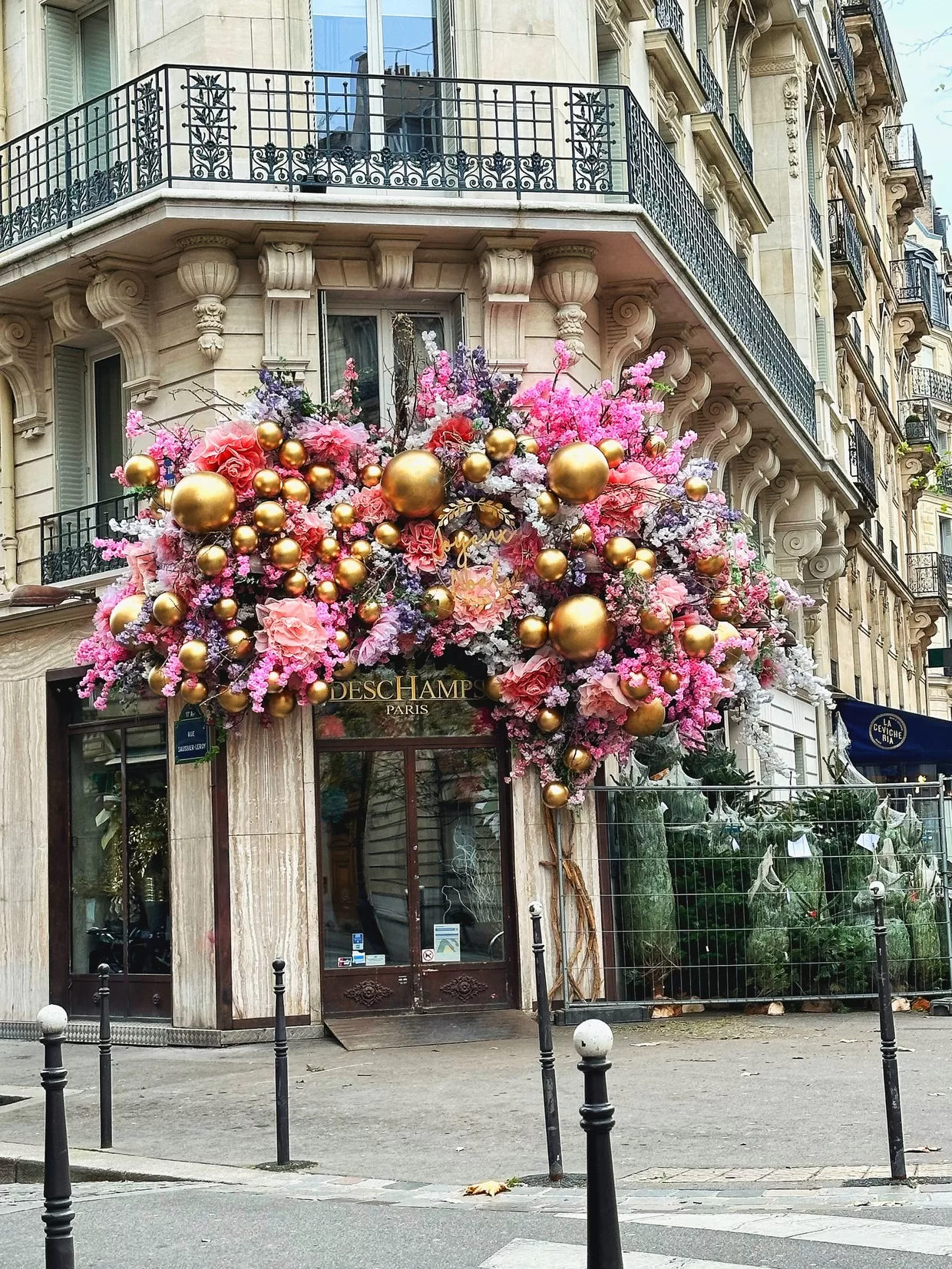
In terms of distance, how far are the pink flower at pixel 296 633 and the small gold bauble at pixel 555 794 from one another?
7.38ft

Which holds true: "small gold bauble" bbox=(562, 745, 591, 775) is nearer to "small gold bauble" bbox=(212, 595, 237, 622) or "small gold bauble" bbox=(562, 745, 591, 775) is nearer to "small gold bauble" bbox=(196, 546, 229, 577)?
"small gold bauble" bbox=(212, 595, 237, 622)

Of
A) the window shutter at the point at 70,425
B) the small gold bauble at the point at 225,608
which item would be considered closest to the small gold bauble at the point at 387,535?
the small gold bauble at the point at 225,608

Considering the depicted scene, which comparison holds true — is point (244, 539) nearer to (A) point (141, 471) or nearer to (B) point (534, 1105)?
(A) point (141, 471)

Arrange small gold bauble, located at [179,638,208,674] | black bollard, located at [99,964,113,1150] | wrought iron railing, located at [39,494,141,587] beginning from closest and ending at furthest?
black bollard, located at [99,964,113,1150] → small gold bauble, located at [179,638,208,674] → wrought iron railing, located at [39,494,141,587]

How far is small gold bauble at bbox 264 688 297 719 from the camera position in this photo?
14.1 m

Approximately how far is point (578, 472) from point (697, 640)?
1.84m

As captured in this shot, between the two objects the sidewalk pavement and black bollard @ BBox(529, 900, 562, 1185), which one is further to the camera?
the sidewalk pavement

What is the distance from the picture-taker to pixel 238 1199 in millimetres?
8148

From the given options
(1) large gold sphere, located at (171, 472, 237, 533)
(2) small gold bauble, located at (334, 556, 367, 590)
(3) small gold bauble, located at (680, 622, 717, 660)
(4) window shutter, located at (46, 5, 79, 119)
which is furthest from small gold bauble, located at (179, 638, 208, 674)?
(4) window shutter, located at (46, 5, 79, 119)

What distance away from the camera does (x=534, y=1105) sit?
10.4 metres

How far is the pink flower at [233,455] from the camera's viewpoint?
1385 cm

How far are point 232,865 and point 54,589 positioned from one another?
3.41 meters

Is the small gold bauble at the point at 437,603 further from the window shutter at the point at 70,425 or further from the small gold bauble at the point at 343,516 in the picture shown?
the window shutter at the point at 70,425

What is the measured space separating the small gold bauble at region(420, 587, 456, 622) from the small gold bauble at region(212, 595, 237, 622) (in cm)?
148
